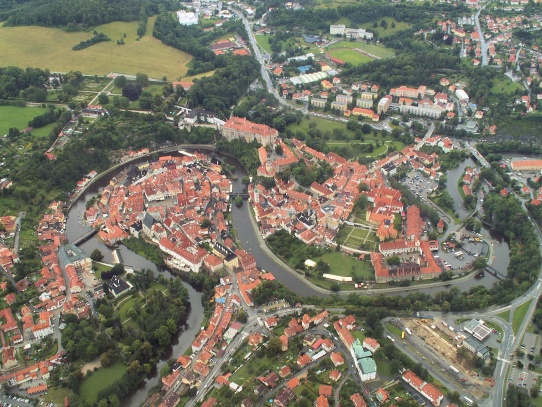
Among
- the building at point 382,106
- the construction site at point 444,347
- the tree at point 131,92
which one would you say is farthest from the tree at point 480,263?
the tree at point 131,92

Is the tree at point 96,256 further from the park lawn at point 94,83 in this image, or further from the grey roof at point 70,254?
the park lawn at point 94,83

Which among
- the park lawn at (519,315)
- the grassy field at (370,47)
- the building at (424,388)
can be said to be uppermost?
the grassy field at (370,47)

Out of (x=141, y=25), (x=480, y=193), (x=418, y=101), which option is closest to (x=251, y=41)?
(x=141, y=25)

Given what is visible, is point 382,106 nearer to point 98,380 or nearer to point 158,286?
point 158,286

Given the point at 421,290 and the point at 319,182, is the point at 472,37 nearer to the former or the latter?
the point at 319,182

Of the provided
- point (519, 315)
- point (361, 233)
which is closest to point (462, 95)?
point (361, 233)

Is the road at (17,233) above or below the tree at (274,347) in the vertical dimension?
below
